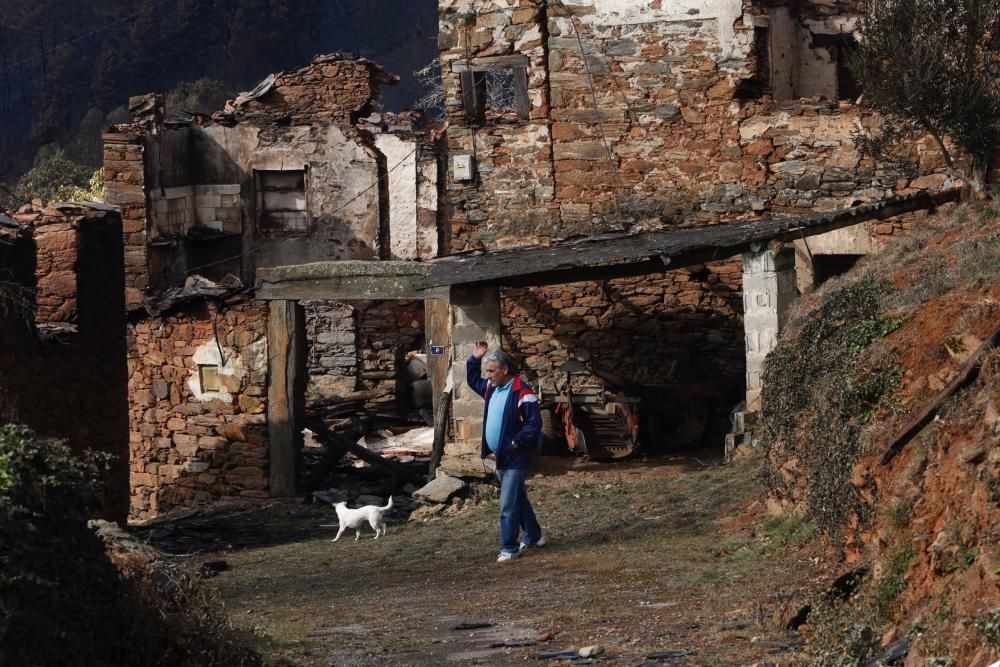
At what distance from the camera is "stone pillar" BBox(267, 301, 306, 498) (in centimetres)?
1781

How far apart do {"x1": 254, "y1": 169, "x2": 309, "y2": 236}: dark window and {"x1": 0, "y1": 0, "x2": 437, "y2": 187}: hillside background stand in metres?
19.1

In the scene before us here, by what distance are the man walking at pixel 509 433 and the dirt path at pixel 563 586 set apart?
0.90ft

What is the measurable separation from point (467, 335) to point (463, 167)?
165 inches

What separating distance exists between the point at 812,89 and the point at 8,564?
16399mm

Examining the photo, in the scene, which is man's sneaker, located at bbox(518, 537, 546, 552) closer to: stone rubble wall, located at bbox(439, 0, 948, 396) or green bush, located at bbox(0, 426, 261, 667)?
green bush, located at bbox(0, 426, 261, 667)

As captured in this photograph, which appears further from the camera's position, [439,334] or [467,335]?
[439,334]

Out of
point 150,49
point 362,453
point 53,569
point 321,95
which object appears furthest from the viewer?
point 150,49

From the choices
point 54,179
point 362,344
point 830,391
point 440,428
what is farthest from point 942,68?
point 54,179

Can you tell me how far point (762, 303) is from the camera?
15820 mm

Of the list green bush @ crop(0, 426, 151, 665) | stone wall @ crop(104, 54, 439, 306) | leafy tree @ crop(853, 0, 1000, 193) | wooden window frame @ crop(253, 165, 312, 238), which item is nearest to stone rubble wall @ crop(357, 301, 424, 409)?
stone wall @ crop(104, 54, 439, 306)

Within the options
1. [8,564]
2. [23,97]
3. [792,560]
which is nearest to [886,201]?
[792,560]

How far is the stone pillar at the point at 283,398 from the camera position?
1781 centimetres

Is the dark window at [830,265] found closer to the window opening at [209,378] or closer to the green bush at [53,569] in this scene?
the window opening at [209,378]

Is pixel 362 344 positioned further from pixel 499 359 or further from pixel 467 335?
pixel 499 359
